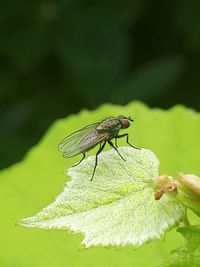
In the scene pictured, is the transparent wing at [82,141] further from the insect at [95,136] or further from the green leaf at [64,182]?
the green leaf at [64,182]

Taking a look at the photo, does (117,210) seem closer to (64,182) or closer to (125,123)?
(125,123)

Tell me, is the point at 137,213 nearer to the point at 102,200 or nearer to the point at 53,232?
the point at 102,200

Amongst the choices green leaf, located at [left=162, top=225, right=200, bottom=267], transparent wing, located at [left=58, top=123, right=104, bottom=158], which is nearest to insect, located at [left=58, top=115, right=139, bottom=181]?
transparent wing, located at [left=58, top=123, right=104, bottom=158]

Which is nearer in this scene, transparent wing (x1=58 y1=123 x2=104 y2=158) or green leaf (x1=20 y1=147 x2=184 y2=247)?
green leaf (x1=20 y1=147 x2=184 y2=247)

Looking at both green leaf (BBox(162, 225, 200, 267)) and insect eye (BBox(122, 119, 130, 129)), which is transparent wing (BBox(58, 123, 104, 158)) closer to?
insect eye (BBox(122, 119, 130, 129))

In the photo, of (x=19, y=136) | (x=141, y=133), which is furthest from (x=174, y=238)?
(x=19, y=136)

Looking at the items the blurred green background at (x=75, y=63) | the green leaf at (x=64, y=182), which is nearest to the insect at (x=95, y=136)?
the green leaf at (x=64, y=182)

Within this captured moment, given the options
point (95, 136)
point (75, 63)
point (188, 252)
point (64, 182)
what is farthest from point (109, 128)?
point (75, 63)
